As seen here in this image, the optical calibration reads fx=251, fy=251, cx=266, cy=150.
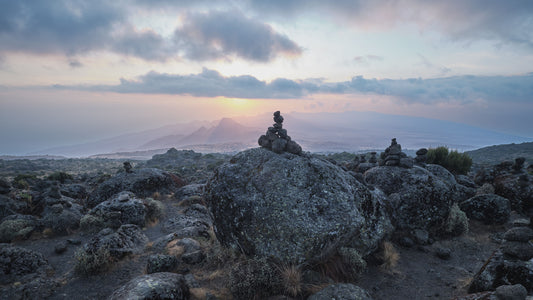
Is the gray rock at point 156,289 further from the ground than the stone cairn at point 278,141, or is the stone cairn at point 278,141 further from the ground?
the stone cairn at point 278,141

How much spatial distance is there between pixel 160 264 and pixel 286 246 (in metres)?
3.71

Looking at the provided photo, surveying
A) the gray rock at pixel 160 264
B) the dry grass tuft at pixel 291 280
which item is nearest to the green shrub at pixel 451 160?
the dry grass tuft at pixel 291 280

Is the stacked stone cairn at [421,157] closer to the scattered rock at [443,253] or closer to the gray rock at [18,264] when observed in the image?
the scattered rock at [443,253]

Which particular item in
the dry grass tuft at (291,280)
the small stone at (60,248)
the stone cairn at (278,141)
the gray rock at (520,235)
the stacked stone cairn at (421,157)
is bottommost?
the small stone at (60,248)

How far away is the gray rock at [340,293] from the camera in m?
5.02

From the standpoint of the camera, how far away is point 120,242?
27.4 ft

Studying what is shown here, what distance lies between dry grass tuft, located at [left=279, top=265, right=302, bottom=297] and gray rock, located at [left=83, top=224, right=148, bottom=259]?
217 inches

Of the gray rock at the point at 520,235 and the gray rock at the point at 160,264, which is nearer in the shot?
the gray rock at the point at 520,235

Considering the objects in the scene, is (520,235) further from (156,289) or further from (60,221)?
(60,221)

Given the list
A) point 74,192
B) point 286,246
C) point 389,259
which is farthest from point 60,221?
point 389,259

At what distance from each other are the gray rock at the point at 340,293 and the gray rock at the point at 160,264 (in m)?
4.13

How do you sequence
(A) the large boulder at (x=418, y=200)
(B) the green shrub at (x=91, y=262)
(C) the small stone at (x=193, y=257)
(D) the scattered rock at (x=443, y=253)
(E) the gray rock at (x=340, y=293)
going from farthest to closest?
(A) the large boulder at (x=418, y=200), (D) the scattered rock at (x=443, y=253), (C) the small stone at (x=193, y=257), (B) the green shrub at (x=91, y=262), (E) the gray rock at (x=340, y=293)

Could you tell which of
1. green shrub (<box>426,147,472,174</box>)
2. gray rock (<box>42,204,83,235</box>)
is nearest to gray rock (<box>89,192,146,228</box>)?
gray rock (<box>42,204,83,235</box>)

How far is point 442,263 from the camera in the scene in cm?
780
